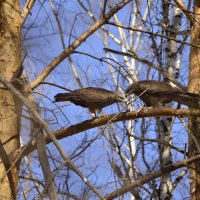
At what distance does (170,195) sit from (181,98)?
1883mm

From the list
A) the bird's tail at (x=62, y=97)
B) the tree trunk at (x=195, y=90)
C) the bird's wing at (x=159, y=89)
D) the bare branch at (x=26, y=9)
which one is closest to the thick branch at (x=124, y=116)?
the tree trunk at (x=195, y=90)

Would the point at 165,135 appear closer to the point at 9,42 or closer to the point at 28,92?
the point at 9,42

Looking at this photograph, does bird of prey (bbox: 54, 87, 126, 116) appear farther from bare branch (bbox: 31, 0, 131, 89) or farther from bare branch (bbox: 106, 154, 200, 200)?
bare branch (bbox: 106, 154, 200, 200)

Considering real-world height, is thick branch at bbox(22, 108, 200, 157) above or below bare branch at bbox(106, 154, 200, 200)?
above

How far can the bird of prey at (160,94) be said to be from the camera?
419 cm

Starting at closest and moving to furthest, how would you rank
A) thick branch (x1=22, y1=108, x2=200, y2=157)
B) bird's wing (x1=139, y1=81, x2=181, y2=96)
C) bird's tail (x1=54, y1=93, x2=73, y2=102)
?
1. thick branch (x1=22, y1=108, x2=200, y2=157)
2. bird's tail (x1=54, y1=93, x2=73, y2=102)
3. bird's wing (x1=139, y1=81, x2=181, y2=96)

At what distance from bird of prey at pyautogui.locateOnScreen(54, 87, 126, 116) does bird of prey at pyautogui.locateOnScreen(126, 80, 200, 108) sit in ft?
0.70

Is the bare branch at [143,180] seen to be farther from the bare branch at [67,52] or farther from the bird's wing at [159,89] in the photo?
the bare branch at [67,52]

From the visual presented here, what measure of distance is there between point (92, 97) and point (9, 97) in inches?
31.3

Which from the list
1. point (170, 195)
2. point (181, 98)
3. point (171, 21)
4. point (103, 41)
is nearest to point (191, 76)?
point (181, 98)

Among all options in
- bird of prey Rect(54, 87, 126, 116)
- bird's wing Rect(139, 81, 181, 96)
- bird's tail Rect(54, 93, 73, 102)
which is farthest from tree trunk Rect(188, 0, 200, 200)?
bird's tail Rect(54, 93, 73, 102)

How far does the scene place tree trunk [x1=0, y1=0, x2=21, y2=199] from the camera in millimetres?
3551

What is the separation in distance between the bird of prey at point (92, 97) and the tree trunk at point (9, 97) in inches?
19.0

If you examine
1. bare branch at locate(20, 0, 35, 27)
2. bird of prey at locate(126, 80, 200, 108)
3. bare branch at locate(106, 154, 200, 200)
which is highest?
bare branch at locate(20, 0, 35, 27)
